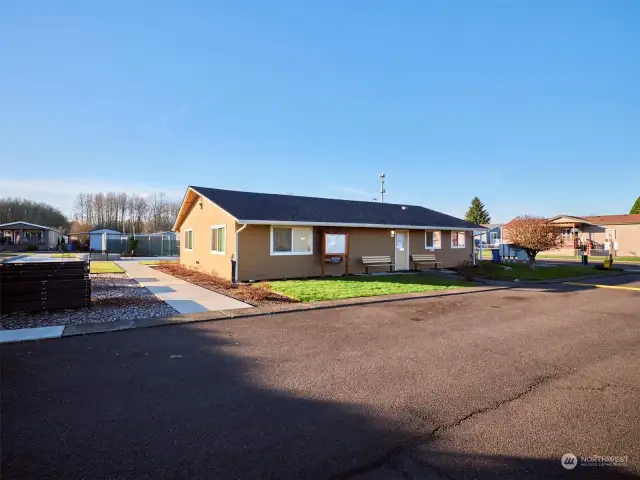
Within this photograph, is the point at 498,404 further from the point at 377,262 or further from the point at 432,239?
the point at 432,239

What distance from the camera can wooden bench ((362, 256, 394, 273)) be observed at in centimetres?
1727

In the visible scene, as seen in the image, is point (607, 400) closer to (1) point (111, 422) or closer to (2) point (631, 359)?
(2) point (631, 359)

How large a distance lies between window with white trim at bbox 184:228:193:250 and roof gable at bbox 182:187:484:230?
2.28 metres

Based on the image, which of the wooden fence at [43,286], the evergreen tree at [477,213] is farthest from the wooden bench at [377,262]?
the evergreen tree at [477,213]

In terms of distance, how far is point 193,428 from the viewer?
3311 mm

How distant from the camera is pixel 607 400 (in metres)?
3.94

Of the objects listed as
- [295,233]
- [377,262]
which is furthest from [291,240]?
[377,262]

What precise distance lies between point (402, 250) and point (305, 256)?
6.01 meters

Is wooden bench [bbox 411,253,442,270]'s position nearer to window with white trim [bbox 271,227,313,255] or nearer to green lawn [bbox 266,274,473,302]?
green lawn [bbox 266,274,473,302]

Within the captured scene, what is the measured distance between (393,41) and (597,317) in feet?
40.5

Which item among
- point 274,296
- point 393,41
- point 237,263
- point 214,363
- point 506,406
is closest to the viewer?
point 506,406

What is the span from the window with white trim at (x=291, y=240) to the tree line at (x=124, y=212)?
2305 inches

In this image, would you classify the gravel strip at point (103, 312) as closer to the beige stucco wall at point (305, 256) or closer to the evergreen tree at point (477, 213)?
the beige stucco wall at point (305, 256)

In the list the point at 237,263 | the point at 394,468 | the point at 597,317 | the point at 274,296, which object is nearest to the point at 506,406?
the point at 394,468
